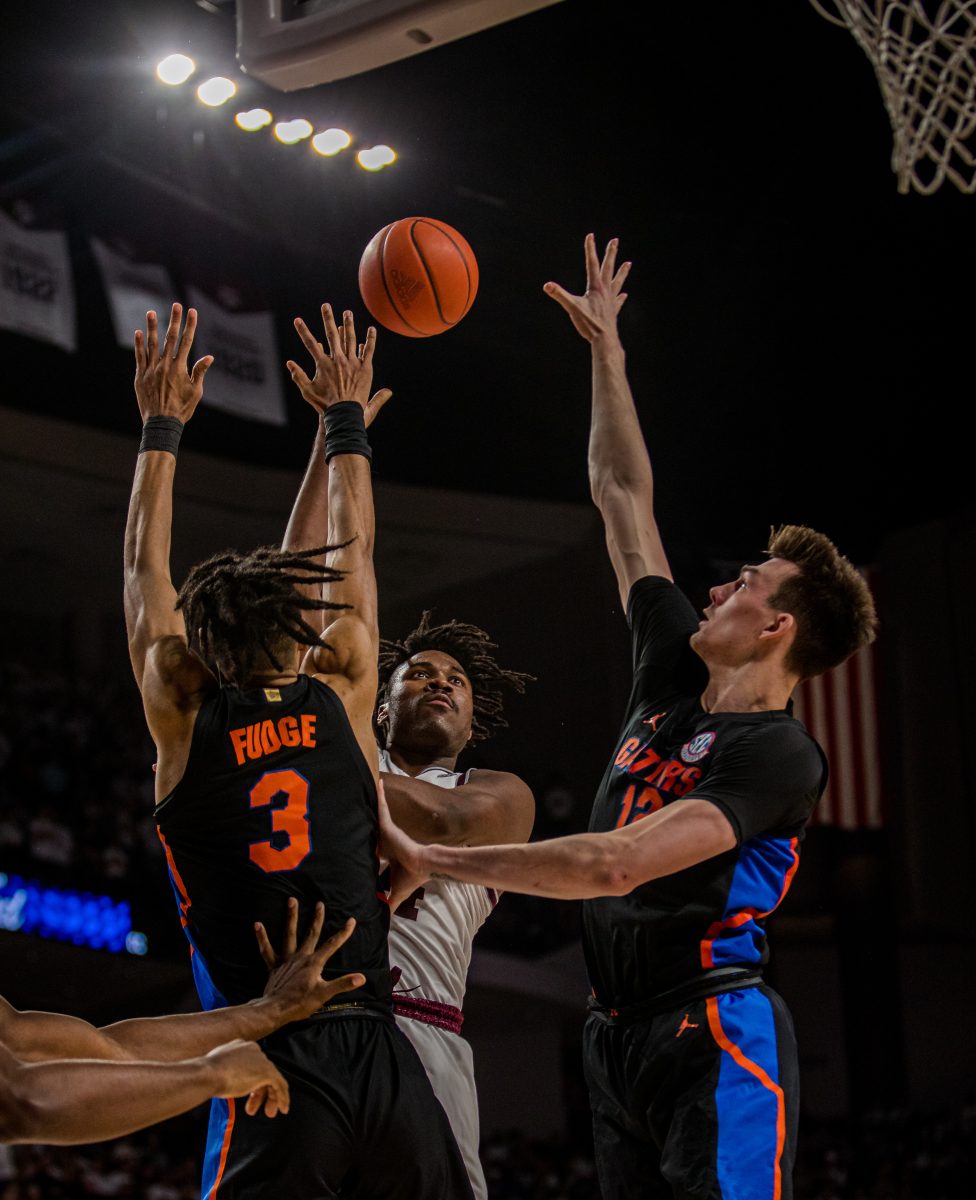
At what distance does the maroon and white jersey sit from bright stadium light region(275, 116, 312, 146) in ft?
35.2

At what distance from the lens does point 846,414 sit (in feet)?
50.9

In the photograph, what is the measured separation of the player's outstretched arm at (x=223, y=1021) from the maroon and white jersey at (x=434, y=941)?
1058mm

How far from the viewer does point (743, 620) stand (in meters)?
3.89

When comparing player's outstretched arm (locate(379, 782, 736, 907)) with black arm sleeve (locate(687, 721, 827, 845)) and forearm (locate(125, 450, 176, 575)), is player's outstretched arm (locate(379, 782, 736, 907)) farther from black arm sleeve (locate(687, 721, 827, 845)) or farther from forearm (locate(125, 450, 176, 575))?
forearm (locate(125, 450, 176, 575))

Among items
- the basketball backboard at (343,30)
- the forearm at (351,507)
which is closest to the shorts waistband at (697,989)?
the forearm at (351,507)

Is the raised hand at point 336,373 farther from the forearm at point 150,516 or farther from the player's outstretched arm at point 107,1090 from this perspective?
the player's outstretched arm at point 107,1090

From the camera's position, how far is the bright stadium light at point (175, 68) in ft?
42.0

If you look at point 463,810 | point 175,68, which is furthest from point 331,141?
point 463,810

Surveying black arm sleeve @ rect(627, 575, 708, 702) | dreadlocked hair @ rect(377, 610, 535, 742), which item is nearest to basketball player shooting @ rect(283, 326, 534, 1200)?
dreadlocked hair @ rect(377, 610, 535, 742)

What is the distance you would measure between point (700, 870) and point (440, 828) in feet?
→ 2.38

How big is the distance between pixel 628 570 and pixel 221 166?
11.4 m

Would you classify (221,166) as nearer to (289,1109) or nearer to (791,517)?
(791,517)

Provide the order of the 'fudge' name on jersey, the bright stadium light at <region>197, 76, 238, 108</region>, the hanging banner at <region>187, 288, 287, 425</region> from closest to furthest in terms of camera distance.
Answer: the 'fudge' name on jersey < the bright stadium light at <region>197, 76, 238, 108</region> < the hanging banner at <region>187, 288, 287, 425</region>

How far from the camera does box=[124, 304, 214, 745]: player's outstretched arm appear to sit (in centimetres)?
337
